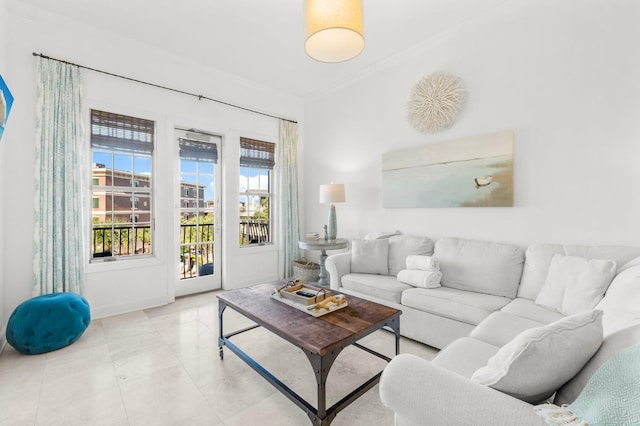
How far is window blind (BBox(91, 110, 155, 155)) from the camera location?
10.2 feet

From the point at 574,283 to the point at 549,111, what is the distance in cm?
146

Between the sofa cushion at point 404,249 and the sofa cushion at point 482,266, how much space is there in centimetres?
25

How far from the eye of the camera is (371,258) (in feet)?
10.5

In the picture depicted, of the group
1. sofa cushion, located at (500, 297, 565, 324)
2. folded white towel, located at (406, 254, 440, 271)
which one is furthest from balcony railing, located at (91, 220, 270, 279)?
sofa cushion, located at (500, 297, 565, 324)

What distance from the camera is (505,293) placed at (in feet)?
7.98

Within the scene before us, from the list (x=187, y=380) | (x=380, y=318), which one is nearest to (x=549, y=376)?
(x=380, y=318)

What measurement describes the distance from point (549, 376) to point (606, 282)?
1431 mm

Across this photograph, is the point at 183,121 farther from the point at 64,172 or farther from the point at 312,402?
the point at 312,402

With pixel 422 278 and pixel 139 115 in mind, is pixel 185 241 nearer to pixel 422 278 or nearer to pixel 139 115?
pixel 139 115

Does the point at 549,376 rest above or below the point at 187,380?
above

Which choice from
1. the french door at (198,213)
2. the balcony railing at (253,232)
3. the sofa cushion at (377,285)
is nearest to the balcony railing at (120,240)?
the french door at (198,213)

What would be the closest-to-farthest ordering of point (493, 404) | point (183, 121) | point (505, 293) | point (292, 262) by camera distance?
point (493, 404) → point (505, 293) → point (183, 121) → point (292, 262)

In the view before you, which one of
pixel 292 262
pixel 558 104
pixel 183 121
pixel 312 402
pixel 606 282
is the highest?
pixel 183 121

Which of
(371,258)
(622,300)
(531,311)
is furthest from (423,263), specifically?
(622,300)
